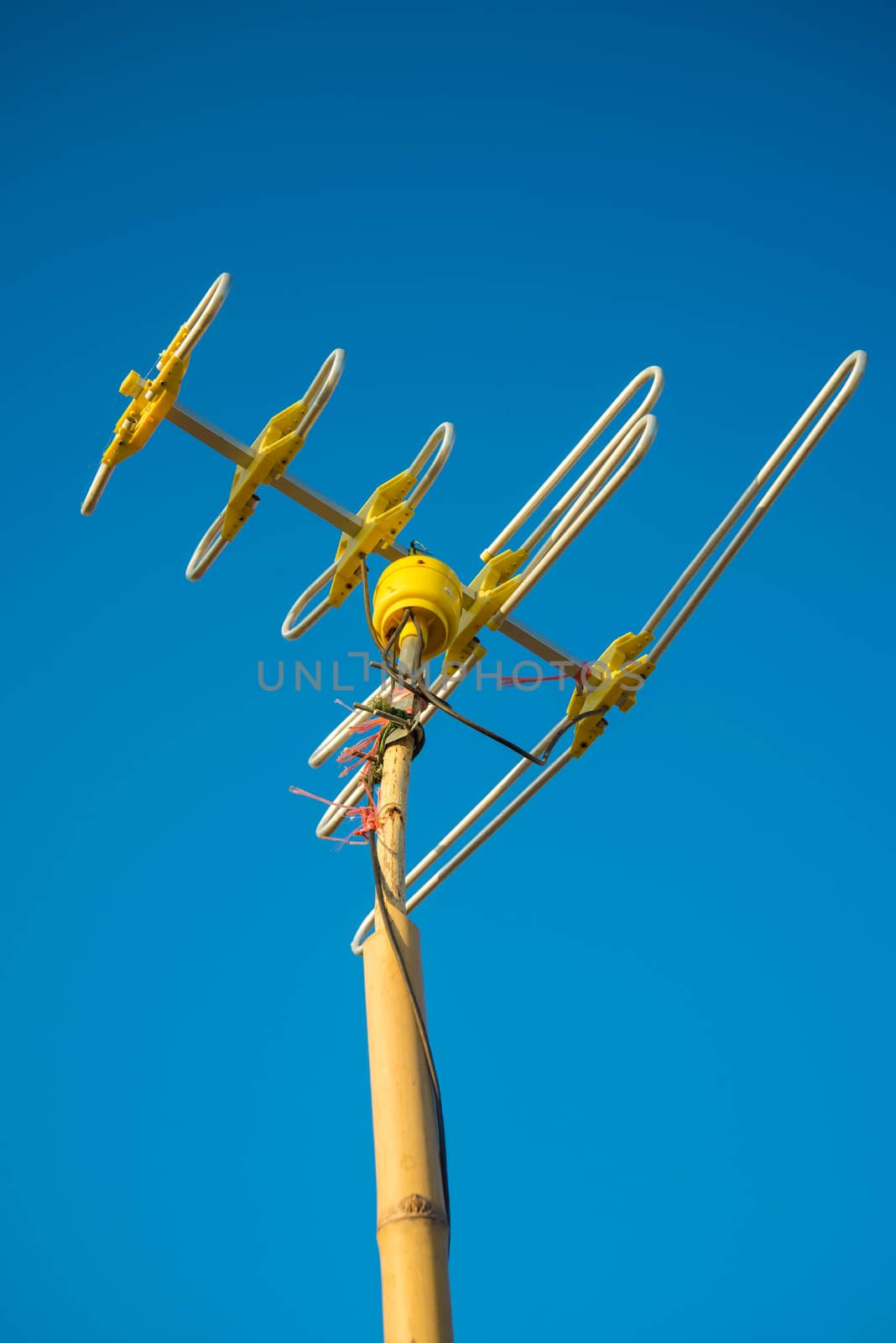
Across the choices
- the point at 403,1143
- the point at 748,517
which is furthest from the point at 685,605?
the point at 403,1143

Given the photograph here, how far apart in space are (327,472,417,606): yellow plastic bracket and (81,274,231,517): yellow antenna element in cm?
126

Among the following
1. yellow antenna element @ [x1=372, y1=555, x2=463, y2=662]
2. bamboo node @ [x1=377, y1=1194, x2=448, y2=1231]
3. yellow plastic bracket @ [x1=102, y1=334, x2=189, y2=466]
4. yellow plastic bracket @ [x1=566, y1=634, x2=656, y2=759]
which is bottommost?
bamboo node @ [x1=377, y1=1194, x2=448, y2=1231]

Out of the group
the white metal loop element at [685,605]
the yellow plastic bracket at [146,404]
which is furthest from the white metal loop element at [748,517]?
the yellow plastic bracket at [146,404]

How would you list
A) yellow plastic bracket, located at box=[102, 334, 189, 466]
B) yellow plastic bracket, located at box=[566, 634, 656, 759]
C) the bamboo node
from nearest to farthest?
the bamboo node
yellow plastic bracket, located at box=[102, 334, 189, 466]
yellow plastic bracket, located at box=[566, 634, 656, 759]

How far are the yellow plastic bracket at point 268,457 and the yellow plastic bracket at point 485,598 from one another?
4.28ft

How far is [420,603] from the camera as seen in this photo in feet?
20.5

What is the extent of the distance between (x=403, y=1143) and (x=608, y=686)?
4.74 m

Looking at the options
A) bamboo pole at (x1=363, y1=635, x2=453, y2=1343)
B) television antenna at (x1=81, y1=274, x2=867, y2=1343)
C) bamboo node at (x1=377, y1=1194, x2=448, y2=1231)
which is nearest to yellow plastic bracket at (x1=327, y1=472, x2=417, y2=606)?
television antenna at (x1=81, y1=274, x2=867, y2=1343)

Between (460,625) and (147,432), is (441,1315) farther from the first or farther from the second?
(147,432)

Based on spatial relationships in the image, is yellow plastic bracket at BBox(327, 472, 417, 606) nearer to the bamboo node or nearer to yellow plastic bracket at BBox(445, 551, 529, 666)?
yellow plastic bracket at BBox(445, 551, 529, 666)

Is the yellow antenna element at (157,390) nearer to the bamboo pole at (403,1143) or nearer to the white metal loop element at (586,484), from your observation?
the white metal loop element at (586,484)

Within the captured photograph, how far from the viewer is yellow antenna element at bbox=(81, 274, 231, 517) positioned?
7.73m

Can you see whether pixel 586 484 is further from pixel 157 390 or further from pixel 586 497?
pixel 157 390

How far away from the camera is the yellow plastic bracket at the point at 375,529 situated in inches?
315
